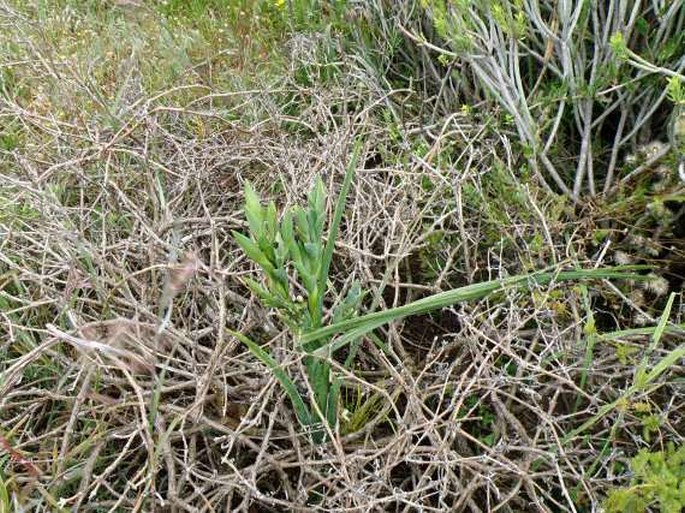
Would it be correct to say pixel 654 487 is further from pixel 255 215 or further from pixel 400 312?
pixel 255 215

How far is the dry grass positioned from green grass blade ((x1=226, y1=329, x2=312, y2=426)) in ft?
0.15

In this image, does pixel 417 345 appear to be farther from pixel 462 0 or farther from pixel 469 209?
pixel 462 0

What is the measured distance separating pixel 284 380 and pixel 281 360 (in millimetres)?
200

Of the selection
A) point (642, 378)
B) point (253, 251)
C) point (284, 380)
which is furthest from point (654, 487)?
point (253, 251)

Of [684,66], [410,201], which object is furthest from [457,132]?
[684,66]

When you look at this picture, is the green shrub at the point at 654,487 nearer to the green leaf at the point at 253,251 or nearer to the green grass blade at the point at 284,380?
the green grass blade at the point at 284,380

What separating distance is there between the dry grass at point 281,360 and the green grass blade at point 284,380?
0.05 meters

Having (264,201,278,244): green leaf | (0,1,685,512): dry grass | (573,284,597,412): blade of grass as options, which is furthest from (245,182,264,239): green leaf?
(573,284,597,412): blade of grass

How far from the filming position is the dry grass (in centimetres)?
119

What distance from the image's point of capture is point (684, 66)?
1.55 meters

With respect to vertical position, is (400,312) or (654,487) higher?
(400,312)

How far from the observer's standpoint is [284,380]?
115 centimetres

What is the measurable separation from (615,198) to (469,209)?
0.30 meters

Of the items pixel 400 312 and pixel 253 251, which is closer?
pixel 253 251
